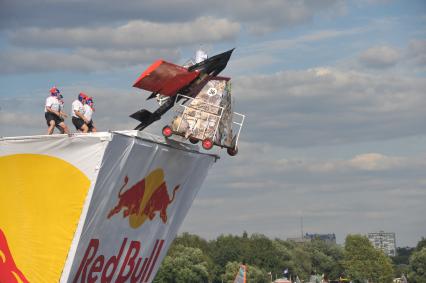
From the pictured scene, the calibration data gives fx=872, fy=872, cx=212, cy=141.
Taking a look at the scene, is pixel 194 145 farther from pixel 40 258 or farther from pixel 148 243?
pixel 40 258

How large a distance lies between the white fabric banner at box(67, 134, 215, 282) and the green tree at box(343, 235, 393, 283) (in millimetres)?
129536

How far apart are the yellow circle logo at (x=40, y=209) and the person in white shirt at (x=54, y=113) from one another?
1.70 meters

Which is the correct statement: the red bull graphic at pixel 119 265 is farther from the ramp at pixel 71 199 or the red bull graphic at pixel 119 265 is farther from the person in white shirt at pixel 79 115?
the person in white shirt at pixel 79 115

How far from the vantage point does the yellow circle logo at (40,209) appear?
86.8 ft

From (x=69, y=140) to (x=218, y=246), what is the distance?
14365cm

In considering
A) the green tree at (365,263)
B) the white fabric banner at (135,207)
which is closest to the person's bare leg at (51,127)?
the white fabric banner at (135,207)

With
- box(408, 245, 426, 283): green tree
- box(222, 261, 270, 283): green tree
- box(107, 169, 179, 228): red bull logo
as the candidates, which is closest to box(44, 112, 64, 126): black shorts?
box(107, 169, 179, 228): red bull logo

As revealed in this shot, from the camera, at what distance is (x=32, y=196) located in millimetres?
27219

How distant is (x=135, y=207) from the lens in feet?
95.9

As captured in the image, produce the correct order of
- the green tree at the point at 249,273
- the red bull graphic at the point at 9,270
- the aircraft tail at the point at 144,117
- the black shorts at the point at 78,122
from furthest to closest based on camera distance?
the green tree at the point at 249,273 → the aircraft tail at the point at 144,117 → the black shorts at the point at 78,122 → the red bull graphic at the point at 9,270

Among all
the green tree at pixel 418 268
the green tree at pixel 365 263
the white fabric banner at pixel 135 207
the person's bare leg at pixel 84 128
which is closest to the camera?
the white fabric banner at pixel 135 207

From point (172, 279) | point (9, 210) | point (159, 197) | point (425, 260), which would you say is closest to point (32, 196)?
point (9, 210)

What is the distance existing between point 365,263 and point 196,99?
13718cm

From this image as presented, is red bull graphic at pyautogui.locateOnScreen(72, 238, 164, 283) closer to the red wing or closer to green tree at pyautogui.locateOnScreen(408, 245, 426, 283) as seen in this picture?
the red wing
